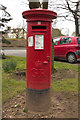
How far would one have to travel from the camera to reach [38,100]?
342 cm

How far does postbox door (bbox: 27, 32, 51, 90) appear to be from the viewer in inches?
129

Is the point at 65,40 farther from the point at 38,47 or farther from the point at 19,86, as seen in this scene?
the point at 38,47

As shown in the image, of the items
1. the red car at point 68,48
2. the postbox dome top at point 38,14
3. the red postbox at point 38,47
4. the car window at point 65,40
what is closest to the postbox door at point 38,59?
the red postbox at point 38,47

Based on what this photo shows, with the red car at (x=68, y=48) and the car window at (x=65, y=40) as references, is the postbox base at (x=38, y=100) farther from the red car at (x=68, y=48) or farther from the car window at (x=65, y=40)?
the car window at (x=65, y=40)

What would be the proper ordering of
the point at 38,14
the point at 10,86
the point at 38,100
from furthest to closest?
the point at 10,86 < the point at 38,100 < the point at 38,14

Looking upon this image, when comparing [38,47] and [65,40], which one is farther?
[65,40]

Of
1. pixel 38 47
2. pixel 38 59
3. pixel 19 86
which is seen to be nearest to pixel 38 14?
pixel 38 47

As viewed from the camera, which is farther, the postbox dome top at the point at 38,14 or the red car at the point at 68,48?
the red car at the point at 68,48

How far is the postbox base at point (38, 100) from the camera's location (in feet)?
11.2

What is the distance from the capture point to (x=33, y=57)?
334 cm

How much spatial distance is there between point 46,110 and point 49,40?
1.55 meters

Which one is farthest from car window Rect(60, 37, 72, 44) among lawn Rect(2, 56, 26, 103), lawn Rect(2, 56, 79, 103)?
lawn Rect(2, 56, 26, 103)

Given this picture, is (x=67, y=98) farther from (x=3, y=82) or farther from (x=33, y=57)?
(x=3, y=82)

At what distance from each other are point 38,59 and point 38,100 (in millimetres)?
892
